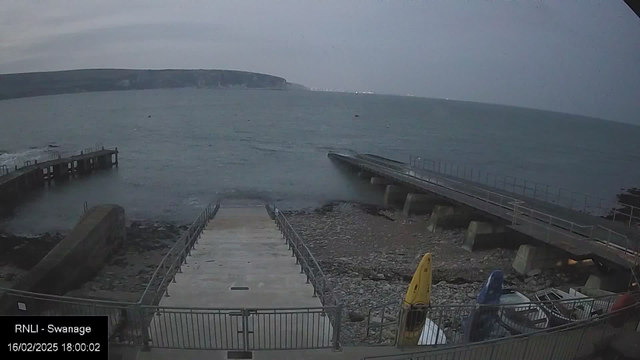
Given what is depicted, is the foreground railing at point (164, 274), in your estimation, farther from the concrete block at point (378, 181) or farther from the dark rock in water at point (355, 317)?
the concrete block at point (378, 181)

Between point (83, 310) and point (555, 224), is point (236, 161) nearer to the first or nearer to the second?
point (555, 224)

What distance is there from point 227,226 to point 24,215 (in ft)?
55.8

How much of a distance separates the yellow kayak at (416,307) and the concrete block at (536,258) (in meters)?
9.86

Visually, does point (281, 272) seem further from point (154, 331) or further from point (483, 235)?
point (483, 235)

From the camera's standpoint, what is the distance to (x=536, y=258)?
14531mm

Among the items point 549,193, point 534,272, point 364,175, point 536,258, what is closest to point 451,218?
point 536,258

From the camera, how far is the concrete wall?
1168cm

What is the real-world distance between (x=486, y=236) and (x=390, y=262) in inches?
165

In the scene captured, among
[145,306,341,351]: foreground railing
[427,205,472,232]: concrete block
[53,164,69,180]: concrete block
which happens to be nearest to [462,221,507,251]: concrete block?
[427,205,472,232]: concrete block

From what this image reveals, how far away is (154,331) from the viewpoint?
6.30 m

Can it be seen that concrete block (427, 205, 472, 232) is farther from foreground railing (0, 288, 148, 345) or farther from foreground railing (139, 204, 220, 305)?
foreground railing (0, 288, 148, 345)

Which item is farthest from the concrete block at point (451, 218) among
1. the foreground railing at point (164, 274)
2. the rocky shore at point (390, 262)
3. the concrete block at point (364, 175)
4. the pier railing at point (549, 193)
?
the concrete block at point (364, 175)

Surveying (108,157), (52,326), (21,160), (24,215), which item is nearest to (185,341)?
(52,326)

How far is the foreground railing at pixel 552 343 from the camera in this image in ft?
17.4
